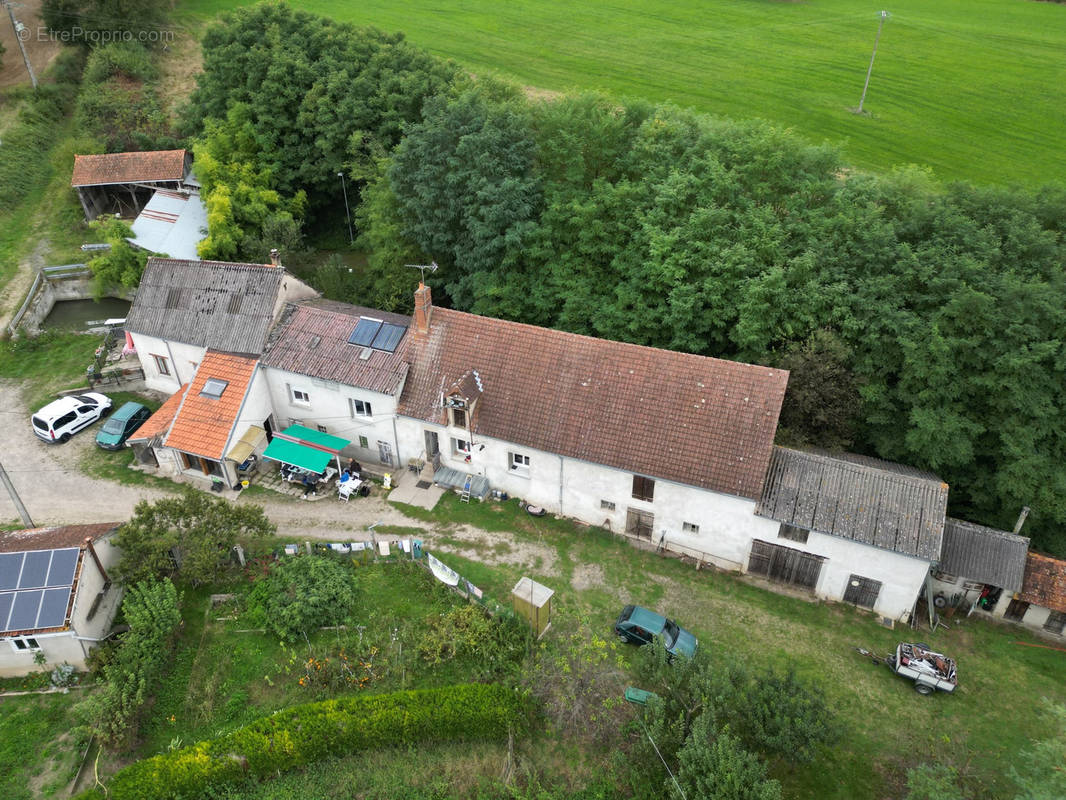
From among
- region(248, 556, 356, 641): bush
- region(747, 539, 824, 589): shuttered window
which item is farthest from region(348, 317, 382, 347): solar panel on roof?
region(747, 539, 824, 589): shuttered window

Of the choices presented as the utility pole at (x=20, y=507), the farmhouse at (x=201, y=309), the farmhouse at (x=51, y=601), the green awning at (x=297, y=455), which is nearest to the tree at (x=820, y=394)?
the green awning at (x=297, y=455)

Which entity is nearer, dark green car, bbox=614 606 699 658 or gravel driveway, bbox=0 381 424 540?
dark green car, bbox=614 606 699 658

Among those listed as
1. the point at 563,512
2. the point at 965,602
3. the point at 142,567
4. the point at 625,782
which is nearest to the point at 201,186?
the point at 142,567

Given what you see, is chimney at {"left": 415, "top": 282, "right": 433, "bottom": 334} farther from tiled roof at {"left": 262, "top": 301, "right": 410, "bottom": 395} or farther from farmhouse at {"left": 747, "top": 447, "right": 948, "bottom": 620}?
farmhouse at {"left": 747, "top": 447, "right": 948, "bottom": 620}

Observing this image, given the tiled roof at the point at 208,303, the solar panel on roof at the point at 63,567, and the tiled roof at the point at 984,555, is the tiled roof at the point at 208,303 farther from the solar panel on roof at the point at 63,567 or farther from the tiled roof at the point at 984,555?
the tiled roof at the point at 984,555

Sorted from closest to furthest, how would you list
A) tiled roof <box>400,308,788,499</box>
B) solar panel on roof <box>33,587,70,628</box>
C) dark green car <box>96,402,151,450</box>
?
solar panel on roof <box>33,587,70,628</box> → tiled roof <box>400,308,788,499</box> → dark green car <box>96,402,151,450</box>

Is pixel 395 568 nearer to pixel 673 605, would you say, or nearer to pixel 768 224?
pixel 673 605

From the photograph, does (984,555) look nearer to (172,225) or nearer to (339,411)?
(339,411)
